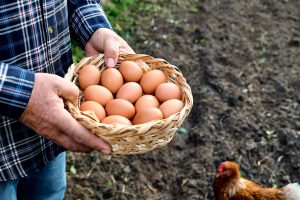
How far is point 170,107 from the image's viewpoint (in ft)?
4.87

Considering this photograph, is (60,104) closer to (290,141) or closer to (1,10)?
(1,10)

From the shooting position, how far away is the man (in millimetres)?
1261

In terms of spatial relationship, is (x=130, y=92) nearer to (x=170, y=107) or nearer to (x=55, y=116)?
(x=170, y=107)

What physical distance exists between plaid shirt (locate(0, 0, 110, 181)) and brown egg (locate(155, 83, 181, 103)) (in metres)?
0.32

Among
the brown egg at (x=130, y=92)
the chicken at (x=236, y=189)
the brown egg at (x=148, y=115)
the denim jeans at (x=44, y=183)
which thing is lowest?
the chicken at (x=236, y=189)

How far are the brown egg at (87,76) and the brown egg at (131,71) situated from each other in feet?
0.33

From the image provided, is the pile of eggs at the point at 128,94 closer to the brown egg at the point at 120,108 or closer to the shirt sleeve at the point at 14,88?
the brown egg at the point at 120,108

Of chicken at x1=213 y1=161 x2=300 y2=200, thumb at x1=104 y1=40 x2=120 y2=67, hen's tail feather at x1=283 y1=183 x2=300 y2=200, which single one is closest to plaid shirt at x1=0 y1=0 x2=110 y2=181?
thumb at x1=104 y1=40 x2=120 y2=67

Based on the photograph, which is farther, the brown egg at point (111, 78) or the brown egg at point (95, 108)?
the brown egg at point (111, 78)

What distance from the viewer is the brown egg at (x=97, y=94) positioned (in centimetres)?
155

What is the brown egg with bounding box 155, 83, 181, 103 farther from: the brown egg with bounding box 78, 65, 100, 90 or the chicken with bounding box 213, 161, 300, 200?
the chicken with bounding box 213, 161, 300, 200

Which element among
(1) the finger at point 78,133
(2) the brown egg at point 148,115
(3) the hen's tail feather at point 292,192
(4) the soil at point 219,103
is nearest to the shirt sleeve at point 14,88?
(1) the finger at point 78,133

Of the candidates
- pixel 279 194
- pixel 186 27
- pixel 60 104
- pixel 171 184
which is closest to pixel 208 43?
pixel 186 27

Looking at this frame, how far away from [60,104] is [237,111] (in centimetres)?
193
